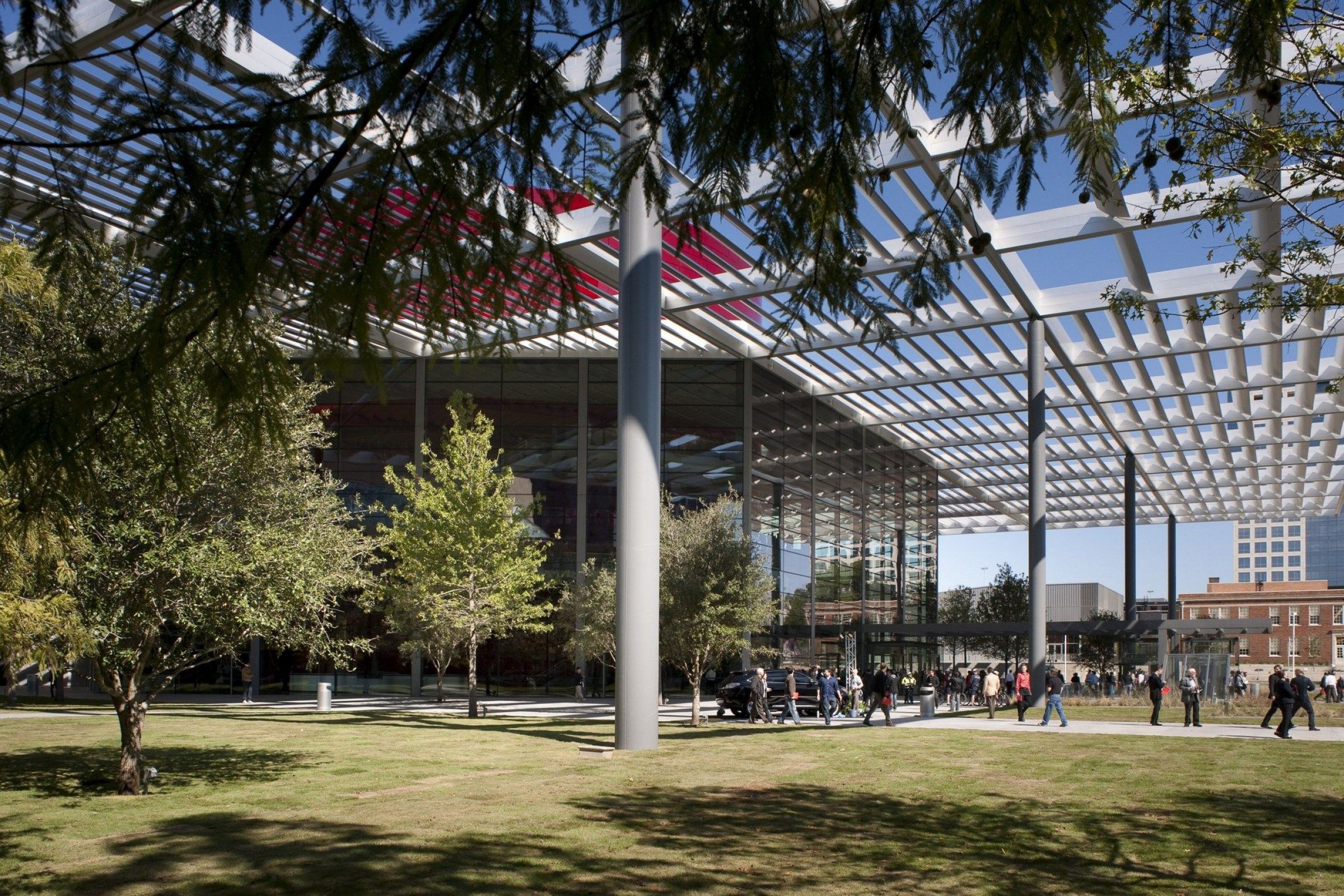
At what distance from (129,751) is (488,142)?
11640mm

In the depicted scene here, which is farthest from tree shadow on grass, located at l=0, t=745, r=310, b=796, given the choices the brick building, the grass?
the brick building

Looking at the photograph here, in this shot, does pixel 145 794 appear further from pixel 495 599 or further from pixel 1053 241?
pixel 1053 241

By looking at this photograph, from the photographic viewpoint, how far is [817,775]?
15.7m

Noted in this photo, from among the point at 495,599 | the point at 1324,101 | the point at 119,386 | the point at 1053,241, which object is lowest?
the point at 495,599

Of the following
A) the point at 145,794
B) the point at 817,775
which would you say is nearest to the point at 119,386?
the point at 145,794

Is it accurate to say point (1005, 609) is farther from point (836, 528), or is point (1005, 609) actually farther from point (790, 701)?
point (790, 701)

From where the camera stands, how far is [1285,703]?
69.6 feet

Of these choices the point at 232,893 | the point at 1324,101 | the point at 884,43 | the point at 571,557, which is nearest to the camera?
the point at 884,43

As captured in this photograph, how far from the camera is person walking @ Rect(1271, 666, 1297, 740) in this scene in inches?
834

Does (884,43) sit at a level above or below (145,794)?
above

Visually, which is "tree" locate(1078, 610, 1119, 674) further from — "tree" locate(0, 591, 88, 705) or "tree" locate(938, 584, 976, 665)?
"tree" locate(0, 591, 88, 705)

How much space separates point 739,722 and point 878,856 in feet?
58.1

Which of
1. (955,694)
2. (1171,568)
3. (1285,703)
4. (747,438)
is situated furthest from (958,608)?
(1285,703)

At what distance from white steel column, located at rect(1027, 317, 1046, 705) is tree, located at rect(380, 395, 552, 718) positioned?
1312 cm
